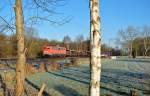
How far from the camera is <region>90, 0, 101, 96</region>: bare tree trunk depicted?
22.4ft

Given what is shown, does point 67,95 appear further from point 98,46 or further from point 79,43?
point 79,43

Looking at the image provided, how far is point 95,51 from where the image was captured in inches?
270

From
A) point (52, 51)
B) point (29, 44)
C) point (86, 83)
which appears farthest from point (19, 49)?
point (52, 51)

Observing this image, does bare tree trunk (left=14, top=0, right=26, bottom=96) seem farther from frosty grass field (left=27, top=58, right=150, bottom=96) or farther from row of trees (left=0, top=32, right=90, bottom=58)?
frosty grass field (left=27, top=58, right=150, bottom=96)

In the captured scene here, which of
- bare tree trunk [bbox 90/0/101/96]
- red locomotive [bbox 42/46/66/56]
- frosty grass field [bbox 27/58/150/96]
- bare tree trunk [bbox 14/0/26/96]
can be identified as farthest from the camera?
red locomotive [bbox 42/46/66/56]

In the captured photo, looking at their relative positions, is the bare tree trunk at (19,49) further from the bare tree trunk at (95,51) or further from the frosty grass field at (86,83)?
the frosty grass field at (86,83)

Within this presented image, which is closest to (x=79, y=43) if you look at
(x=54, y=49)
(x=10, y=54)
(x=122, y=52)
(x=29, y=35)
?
(x=122, y=52)

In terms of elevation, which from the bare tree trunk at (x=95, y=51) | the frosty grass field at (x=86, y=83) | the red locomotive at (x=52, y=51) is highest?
the red locomotive at (x=52, y=51)

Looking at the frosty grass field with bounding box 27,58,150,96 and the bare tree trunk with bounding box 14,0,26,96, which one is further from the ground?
the bare tree trunk with bounding box 14,0,26,96

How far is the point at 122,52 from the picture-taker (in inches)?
5423

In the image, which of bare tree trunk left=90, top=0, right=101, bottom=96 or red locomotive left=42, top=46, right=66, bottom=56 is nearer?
bare tree trunk left=90, top=0, right=101, bottom=96

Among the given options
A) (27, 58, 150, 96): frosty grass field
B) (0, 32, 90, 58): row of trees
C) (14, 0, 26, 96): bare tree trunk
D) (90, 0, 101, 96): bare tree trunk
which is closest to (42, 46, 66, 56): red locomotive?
(0, 32, 90, 58): row of trees

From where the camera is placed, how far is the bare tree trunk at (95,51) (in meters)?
6.83

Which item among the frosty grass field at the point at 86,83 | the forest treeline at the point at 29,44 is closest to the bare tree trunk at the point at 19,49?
the forest treeline at the point at 29,44
